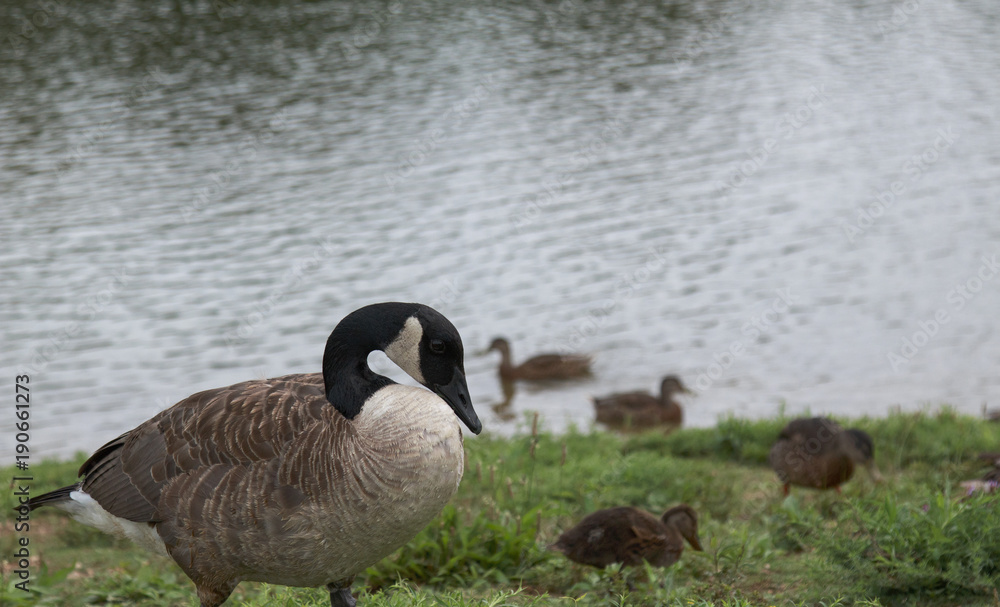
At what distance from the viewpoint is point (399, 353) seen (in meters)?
4.29

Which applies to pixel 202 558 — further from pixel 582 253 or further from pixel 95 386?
pixel 582 253

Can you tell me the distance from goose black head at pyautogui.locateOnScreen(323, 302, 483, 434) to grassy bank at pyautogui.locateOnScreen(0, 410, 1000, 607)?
1010 mm

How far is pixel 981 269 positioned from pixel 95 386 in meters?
12.8

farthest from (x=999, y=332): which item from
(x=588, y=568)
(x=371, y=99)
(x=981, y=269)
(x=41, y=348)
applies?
(x=371, y=99)

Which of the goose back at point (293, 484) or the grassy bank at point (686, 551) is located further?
the grassy bank at point (686, 551)

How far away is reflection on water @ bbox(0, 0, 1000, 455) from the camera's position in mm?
12586

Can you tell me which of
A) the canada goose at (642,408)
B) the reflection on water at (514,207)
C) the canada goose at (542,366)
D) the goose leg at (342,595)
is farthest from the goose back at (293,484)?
the canada goose at (542,366)

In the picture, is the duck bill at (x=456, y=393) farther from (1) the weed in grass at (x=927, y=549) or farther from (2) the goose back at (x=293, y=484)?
(1) the weed in grass at (x=927, y=549)

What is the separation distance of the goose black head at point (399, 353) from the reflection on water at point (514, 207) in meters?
6.03

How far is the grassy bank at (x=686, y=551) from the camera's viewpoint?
191 inches

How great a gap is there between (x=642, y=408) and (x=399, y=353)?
23.2ft

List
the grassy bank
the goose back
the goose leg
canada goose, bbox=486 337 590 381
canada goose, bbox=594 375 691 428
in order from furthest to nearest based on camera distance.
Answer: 1. canada goose, bbox=486 337 590 381
2. canada goose, bbox=594 375 691 428
3. the grassy bank
4. the goose leg
5. the goose back

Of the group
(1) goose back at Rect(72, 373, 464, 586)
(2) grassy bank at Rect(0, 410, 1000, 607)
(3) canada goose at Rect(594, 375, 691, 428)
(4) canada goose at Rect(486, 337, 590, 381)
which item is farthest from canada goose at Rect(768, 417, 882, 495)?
(4) canada goose at Rect(486, 337, 590, 381)

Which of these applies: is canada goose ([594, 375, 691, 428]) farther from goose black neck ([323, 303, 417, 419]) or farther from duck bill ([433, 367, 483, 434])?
goose black neck ([323, 303, 417, 419])
